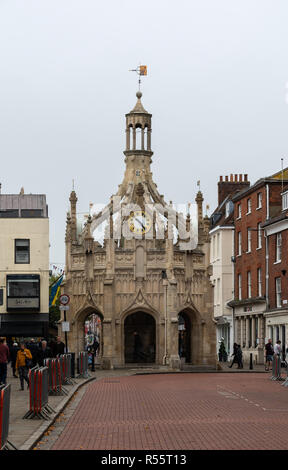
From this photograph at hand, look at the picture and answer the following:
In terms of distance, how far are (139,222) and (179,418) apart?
37770 millimetres

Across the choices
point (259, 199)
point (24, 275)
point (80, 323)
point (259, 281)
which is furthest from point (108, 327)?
point (259, 199)

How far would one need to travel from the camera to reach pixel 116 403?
29047 millimetres

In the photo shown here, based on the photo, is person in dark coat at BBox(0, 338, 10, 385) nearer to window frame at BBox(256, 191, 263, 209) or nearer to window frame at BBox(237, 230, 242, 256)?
window frame at BBox(256, 191, 263, 209)

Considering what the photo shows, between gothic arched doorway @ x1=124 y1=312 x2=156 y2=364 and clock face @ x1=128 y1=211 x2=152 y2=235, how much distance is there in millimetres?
5088

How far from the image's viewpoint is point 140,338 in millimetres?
61969

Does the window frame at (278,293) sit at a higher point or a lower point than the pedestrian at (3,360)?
higher

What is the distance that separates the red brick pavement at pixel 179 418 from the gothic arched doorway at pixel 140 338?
72.6ft

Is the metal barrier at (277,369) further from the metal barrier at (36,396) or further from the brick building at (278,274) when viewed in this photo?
the metal barrier at (36,396)

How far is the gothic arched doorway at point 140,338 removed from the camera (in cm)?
6084

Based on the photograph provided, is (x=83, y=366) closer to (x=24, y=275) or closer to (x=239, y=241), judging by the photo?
(x=24, y=275)

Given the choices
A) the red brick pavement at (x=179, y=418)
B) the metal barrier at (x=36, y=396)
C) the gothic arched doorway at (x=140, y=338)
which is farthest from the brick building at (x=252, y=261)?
the metal barrier at (x=36, y=396)
